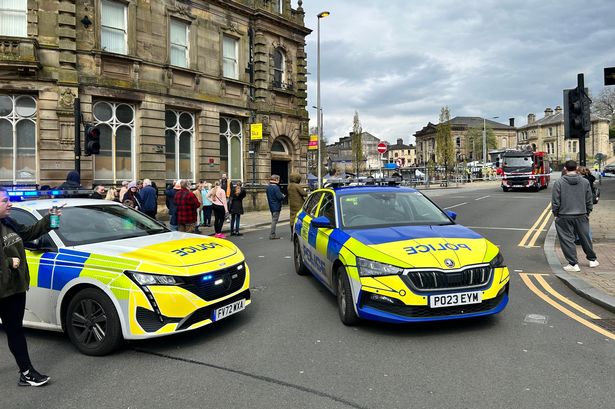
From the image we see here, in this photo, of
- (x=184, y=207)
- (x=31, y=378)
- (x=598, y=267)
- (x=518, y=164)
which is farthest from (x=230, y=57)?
(x=518, y=164)

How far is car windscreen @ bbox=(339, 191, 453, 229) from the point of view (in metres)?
6.02

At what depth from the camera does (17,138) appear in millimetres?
15719

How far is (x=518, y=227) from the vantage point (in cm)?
1451

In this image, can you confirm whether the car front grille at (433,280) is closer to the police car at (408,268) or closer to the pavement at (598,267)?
the police car at (408,268)

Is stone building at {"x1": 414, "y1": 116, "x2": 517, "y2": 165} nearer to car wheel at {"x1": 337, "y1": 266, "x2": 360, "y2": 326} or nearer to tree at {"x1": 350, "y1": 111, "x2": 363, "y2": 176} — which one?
tree at {"x1": 350, "y1": 111, "x2": 363, "y2": 176}

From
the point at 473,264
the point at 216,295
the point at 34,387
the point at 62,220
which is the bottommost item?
the point at 34,387

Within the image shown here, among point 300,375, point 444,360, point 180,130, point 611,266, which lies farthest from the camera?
point 180,130

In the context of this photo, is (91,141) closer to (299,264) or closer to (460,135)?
(299,264)

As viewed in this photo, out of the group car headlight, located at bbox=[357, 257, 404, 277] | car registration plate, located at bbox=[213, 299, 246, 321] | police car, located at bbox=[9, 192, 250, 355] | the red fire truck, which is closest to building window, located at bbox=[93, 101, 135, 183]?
police car, located at bbox=[9, 192, 250, 355]

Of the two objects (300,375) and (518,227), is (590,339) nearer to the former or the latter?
(300,375)

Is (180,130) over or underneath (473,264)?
over

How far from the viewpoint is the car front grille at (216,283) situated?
4527 millimetres

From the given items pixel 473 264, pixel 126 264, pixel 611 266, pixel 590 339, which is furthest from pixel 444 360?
pixel 611 266

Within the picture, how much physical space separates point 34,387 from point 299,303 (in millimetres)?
3263
